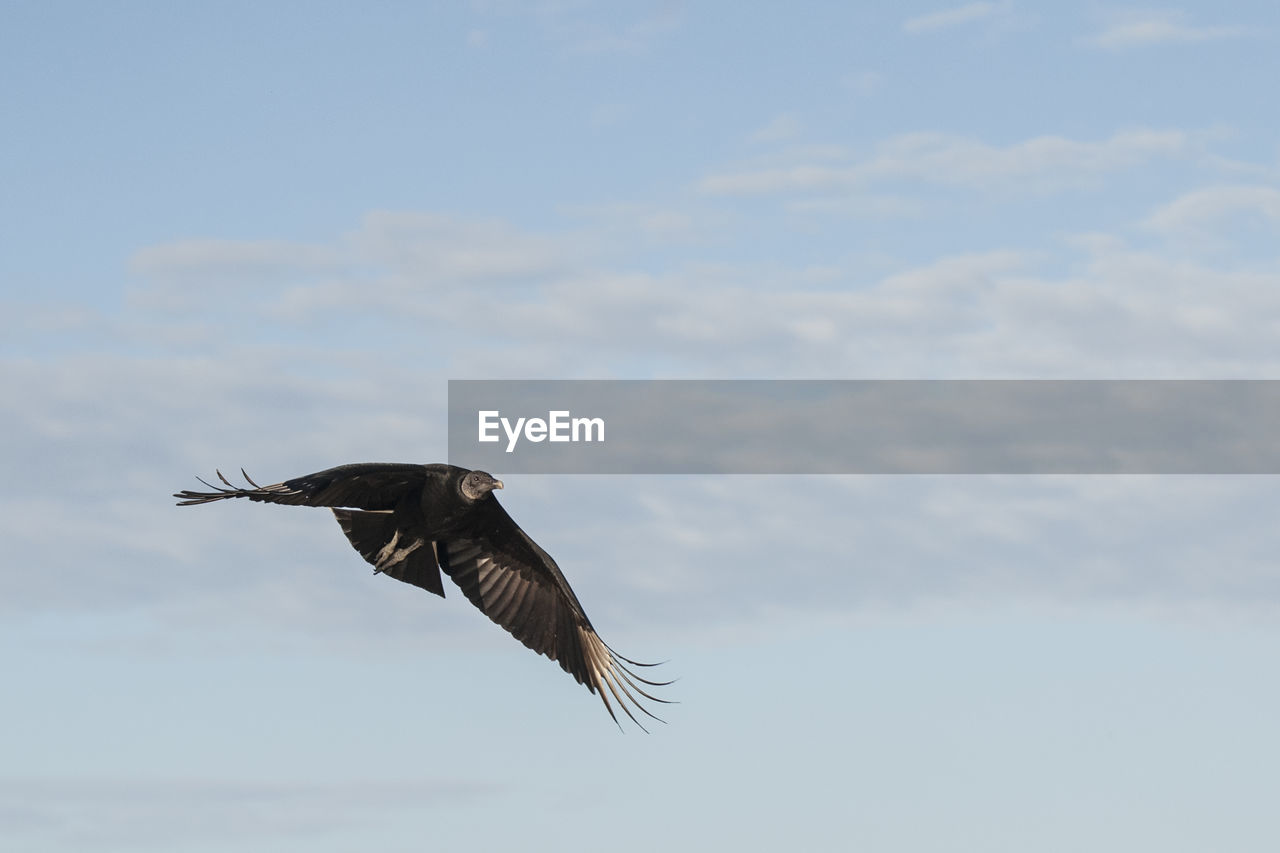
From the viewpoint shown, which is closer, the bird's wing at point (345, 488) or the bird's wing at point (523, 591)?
the bird's wing at point (345, 488)

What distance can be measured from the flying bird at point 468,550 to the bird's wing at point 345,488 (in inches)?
0.7

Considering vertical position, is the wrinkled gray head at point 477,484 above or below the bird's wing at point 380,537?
above

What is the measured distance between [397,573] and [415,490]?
1.40m

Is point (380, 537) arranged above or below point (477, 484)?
below

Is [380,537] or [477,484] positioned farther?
[380,537]

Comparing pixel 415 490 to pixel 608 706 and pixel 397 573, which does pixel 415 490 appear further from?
pixel 608 706

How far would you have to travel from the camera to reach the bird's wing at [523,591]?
78.0 ft

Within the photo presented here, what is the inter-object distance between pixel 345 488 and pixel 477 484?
1749 millimetres

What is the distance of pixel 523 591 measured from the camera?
79.7 feet

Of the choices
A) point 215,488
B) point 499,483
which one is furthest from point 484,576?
point 215,488

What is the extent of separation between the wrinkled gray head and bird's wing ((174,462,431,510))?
52 cm

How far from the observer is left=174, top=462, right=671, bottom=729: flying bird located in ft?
72.3

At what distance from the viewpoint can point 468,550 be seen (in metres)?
24.3

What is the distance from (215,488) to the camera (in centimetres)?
1942
